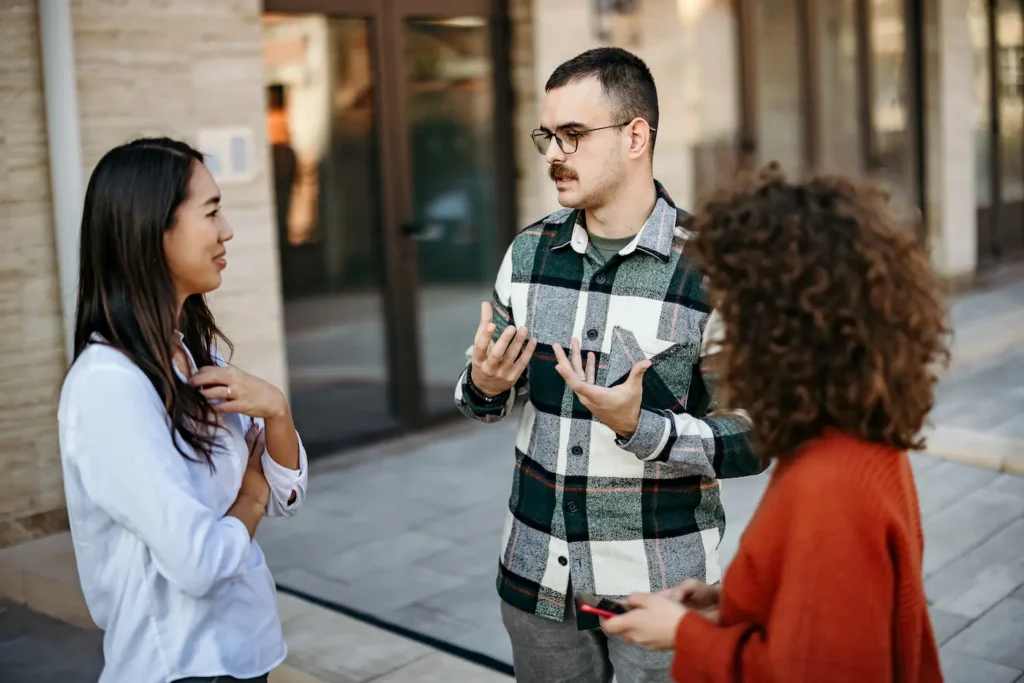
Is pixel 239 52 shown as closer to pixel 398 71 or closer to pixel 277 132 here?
pixel 277 132

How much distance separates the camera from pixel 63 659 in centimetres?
377

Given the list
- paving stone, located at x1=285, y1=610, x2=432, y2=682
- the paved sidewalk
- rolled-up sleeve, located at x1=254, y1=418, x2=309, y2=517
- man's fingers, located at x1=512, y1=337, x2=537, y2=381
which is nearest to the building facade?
the paved sidewalk

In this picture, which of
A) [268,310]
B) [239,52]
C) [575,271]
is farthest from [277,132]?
[575,271]

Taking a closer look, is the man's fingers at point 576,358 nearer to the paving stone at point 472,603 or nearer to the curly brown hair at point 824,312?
the curly brown hair at point 824,312

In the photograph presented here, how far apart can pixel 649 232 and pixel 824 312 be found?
0.81 meters

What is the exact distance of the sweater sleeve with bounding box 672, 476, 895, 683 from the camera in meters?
1.37

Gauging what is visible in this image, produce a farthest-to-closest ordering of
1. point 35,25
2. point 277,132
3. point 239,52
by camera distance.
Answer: point 277,132
point 239,52
point 35,25

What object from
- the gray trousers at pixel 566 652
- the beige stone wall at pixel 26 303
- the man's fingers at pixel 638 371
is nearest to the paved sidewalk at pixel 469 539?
the beige stone wall at pixel 26 303

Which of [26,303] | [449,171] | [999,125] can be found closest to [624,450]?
[26,303]

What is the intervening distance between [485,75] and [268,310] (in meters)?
2.11

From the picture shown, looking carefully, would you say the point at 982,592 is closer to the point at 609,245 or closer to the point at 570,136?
the point at 609,245

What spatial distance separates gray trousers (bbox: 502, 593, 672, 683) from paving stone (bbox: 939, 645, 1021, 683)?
63.3 inches

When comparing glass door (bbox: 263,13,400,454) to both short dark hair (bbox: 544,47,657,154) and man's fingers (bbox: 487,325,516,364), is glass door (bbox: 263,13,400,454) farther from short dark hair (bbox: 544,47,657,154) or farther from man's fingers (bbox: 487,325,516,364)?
man's fingers (bbox: 487,325,516,364)

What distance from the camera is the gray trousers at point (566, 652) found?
2.15m
